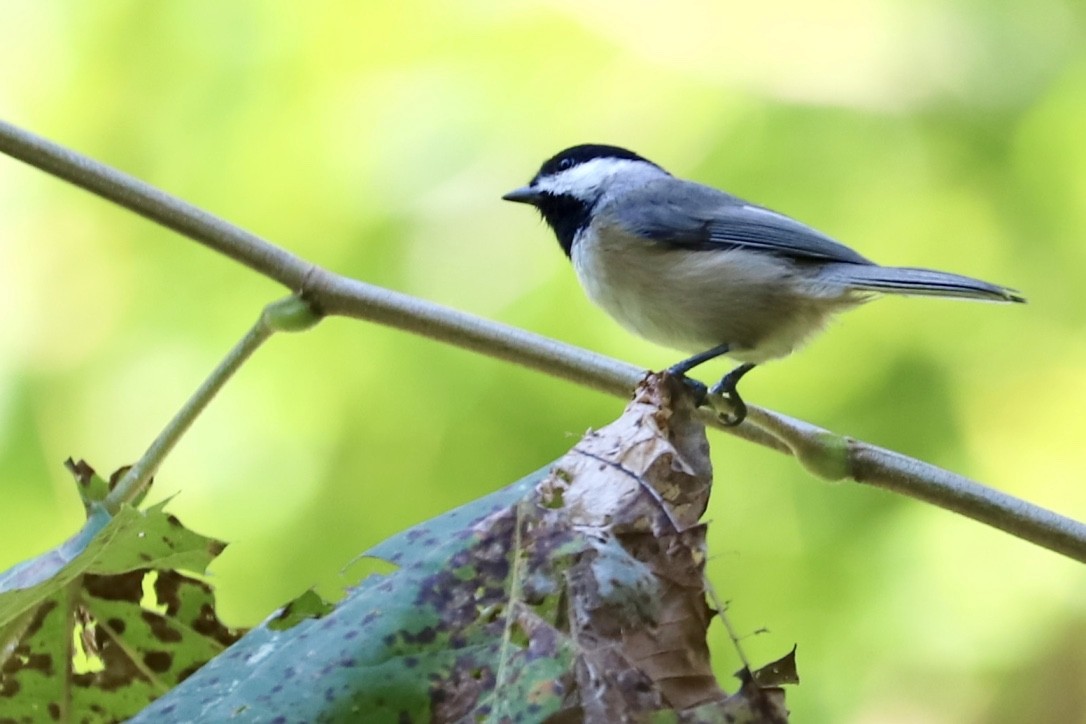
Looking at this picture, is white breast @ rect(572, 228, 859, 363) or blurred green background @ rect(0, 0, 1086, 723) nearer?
white breast @ rect(572, 228, 859, 363)

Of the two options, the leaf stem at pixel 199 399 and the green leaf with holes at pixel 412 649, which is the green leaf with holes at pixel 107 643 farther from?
the green leaf with holes at pixel 412 649

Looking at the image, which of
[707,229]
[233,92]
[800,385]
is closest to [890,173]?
[800,385]

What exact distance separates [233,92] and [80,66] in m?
0.36

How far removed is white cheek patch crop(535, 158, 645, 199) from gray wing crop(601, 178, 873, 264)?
0.12 meters

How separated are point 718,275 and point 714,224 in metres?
0.15

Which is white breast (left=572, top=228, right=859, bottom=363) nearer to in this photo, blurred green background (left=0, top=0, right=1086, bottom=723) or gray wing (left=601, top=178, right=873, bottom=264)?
gray wing (left=601, top=178, right=873, bottom=264)

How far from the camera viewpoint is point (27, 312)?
2.38 metres

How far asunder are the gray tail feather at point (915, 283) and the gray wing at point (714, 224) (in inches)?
1.6

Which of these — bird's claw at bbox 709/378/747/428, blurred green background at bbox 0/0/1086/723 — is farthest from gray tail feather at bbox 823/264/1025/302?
blurred green background at bbox 0/0/1086/723

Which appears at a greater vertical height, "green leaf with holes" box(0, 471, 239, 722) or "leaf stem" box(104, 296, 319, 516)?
"leaf stem" box(104, 296, 319, 516)

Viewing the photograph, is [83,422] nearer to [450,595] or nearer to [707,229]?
[707,229]

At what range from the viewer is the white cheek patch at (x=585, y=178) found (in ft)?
6.79

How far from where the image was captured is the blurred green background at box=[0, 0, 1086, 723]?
2264mm

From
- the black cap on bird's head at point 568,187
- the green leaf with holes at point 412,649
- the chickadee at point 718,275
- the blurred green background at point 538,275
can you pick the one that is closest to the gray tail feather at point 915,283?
the chickadee at point 718,275
